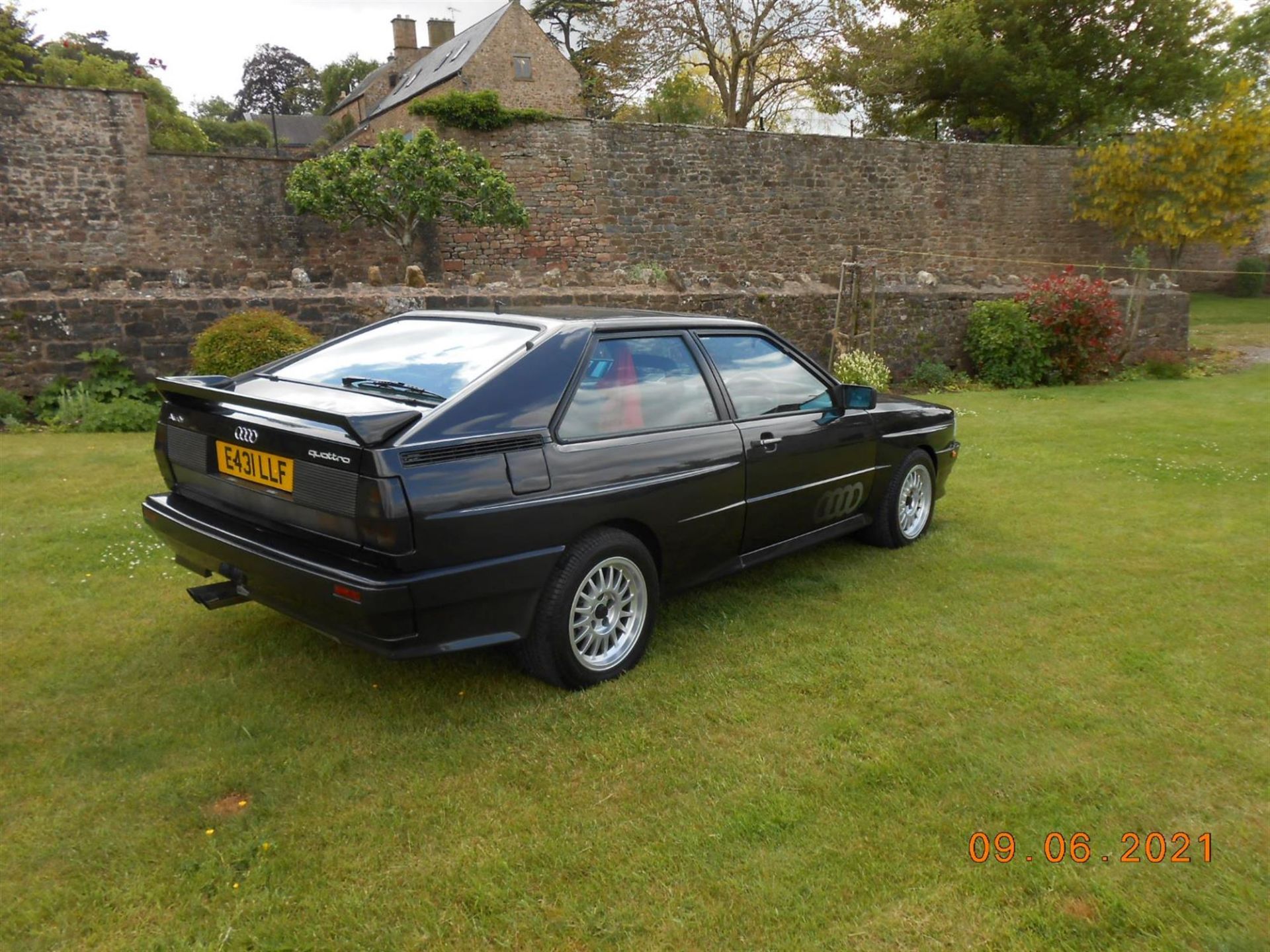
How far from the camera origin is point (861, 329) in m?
11.9

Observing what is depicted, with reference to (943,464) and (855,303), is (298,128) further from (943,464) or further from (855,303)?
(943,464)

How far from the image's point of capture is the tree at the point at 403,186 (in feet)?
47.8

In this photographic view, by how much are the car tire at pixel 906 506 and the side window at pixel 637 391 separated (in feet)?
5.16

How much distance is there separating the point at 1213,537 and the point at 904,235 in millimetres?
19170

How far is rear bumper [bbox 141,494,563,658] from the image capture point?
2693mm

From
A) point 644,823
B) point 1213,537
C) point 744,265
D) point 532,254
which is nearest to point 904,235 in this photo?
point 744,265

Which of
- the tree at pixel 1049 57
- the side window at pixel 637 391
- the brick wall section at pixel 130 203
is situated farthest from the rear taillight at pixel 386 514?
the tree at pixel 1049 57

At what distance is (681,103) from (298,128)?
33729 millimetres

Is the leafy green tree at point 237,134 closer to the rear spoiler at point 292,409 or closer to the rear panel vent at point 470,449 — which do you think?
the rear spoiler at point 292,409

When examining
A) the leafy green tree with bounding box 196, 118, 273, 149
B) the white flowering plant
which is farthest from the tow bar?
the leafy green tree with bounding box 196, 118, 273, 149

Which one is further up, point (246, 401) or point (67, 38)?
point (67, 38)

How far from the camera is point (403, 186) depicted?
1484 centimetres

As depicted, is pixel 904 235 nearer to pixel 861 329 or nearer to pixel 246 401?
pixel 861 329

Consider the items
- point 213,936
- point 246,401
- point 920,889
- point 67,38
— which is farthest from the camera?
point 67,38
